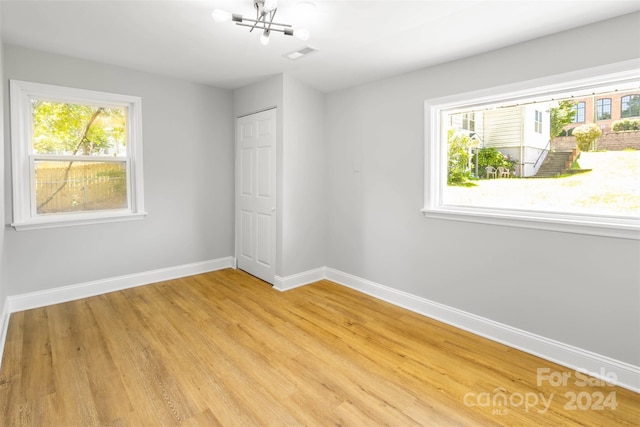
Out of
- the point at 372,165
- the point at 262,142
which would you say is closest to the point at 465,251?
the point at 372,165

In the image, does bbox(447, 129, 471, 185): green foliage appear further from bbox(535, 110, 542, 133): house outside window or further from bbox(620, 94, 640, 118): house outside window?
bbox(620, 94, 640, 118): house outside window

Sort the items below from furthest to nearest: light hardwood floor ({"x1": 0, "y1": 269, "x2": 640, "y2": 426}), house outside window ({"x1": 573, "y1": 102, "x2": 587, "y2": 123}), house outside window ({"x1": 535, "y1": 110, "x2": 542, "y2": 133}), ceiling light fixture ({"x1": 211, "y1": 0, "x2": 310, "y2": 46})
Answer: house outside window ({"x1": 535, "y1": 110, "x2": 542, "y2": 133})
house outside window ({"x1": 573, "y1": 102, "x2": 587, "y2": 123})
ceiling light fixture ({"x1": 211, "y1": 0, "x2": 310, "y2": 46})
light hardwood floor ({"x1": 0, "y1": 269, "x2": 640, "y2": 426})

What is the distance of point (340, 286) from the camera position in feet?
13.1

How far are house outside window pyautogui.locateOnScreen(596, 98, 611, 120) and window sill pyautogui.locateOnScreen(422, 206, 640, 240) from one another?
0.71m

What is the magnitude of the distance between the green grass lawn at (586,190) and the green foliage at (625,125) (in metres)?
0.16

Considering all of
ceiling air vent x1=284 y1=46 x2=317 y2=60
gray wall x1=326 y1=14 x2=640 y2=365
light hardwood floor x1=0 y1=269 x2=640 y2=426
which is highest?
ceiling air vent x1=284 y1=46 x2=317 y2=60

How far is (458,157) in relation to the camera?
3.14 m

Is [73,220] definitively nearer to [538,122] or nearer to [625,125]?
[538,122]

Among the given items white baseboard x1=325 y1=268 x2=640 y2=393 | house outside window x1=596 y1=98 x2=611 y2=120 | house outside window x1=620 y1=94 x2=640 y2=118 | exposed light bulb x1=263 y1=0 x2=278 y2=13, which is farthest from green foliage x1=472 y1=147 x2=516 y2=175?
exposed light bulb x1=263 y1=0 x2=278 y2=13

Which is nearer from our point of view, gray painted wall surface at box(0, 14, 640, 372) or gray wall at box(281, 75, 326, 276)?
gray painted wall surface at box(0, 14, 640, 372)

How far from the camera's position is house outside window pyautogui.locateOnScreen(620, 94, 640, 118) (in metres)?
2.22

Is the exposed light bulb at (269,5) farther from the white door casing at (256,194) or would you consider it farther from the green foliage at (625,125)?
the green foliage at (625,125)

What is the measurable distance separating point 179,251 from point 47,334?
1.61 m

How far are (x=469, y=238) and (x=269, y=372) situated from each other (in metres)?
1.96
